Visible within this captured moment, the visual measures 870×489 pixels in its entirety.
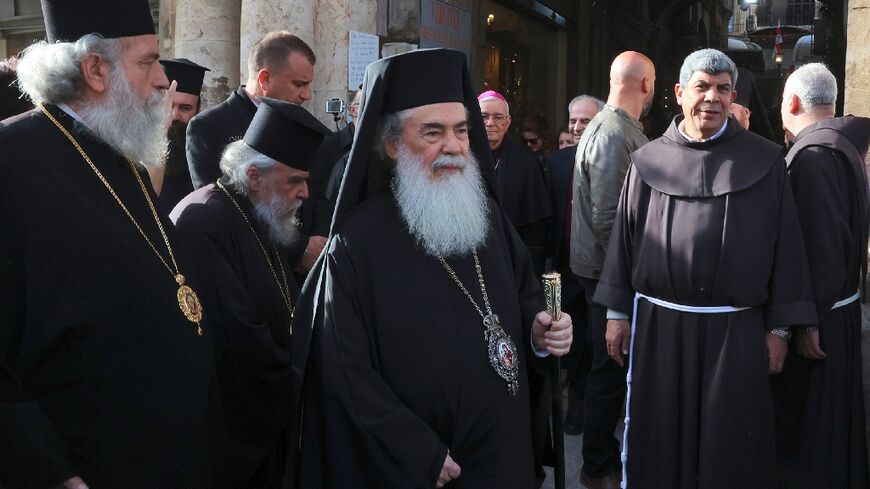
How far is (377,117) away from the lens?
238 centimetres

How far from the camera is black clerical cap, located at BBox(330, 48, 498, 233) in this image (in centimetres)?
237

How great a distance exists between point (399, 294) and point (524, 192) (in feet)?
9.64

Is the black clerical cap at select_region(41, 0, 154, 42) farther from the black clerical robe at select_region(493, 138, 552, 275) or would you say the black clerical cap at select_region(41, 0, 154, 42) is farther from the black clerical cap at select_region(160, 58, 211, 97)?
the black clerical robe at select_region(493, 138, 552, 275)

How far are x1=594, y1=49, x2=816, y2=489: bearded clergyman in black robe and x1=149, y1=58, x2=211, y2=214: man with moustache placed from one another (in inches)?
94.9

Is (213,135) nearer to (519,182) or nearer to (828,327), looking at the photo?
(519,182)

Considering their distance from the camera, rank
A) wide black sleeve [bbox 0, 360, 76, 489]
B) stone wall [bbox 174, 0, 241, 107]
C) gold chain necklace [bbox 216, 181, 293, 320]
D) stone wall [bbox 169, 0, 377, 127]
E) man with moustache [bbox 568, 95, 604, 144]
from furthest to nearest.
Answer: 1. stone wall [bbox 174, 0, 241, 107]
2. stone wall [bbox 169, 0, 377, 127]
3. man with moustache [bbox 568, 95, 604, 144]
4. gold chain necklace [bbox 216, 181, 293, 320]
5. wide black sleeve [bbox 0, 360, 76, 489]

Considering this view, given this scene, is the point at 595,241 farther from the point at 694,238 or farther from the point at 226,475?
the point at 226,475

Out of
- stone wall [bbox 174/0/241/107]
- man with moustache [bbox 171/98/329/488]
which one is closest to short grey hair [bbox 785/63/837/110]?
man with moustache [bbox 171/98/329/488]

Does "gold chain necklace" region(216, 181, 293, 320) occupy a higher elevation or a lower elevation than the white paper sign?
lower

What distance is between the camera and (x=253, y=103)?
14.4 ft

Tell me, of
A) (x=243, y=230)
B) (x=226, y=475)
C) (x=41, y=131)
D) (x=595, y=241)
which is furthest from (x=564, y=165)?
(x=41, y=131)

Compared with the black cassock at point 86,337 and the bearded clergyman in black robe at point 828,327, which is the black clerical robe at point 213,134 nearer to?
the black cassock at point 86,337

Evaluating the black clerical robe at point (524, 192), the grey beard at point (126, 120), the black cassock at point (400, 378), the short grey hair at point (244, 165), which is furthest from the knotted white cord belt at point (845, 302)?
the grey beard at point (126, 120)

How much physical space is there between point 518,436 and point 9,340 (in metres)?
1.37
